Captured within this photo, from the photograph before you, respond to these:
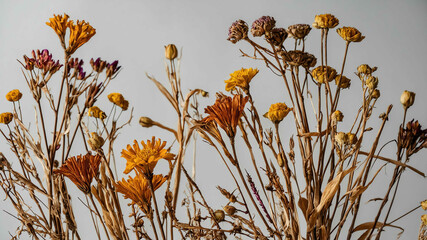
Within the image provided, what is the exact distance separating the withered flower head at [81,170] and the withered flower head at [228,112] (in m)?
0.12

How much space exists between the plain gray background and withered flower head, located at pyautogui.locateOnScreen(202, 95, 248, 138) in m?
0.77

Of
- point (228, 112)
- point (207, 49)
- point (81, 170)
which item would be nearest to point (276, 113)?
point (228, 112)

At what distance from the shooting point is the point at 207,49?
121 centimetres

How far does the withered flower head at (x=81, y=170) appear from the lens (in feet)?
1.32

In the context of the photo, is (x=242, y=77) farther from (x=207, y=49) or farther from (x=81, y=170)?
(x=207, y=49)

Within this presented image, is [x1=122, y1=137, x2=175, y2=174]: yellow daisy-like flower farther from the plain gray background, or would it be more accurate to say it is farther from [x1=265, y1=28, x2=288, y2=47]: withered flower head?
the plain gray background

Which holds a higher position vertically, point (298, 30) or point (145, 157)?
point (298, 30)

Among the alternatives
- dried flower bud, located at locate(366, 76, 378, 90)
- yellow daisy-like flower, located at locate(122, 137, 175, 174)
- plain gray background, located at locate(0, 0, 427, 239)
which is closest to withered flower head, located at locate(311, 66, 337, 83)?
dried flower bud, located at locate(366, 76, 378, 90)

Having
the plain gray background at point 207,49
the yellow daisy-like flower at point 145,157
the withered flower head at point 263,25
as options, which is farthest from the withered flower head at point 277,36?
the plain gray background at point 207,49

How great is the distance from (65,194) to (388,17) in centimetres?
99

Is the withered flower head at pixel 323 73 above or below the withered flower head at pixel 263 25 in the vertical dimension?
below

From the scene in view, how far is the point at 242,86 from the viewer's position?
461 millimetres

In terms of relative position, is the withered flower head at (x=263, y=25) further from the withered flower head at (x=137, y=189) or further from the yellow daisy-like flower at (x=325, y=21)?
the withered flower head at (x=137, y=189)

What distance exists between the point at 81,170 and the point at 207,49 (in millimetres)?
841
